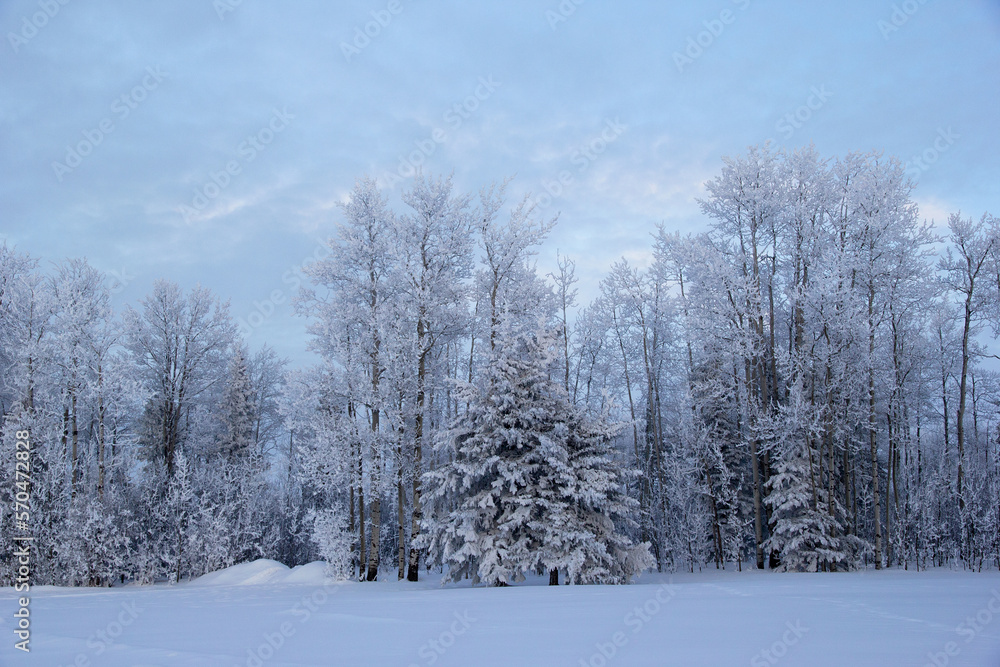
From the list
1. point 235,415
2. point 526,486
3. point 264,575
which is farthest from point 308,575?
point 235,415

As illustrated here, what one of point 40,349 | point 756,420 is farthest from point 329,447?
point 756,420

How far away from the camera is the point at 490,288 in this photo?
1803 centimetres

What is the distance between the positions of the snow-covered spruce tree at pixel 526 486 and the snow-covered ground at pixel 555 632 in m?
5.13

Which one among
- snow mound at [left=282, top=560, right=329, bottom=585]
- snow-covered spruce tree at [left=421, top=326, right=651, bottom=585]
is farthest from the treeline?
snow-covered spruce tree at [left=421, top=326, right=651, bottom=585]

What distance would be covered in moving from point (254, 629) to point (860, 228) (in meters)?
18.7

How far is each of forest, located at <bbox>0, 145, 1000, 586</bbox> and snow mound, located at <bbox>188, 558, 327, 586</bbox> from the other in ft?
2.96

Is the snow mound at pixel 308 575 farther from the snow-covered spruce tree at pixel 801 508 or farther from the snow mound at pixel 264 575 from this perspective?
the snow-covered spruce tree at pixel 801 508

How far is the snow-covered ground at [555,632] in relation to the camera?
4.40 meters

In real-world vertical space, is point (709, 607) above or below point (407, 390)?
below

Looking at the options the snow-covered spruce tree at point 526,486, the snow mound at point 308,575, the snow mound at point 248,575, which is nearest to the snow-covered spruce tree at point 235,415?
the snow mound at point 248,575

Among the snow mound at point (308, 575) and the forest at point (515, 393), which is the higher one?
the forest at point (515, 393)

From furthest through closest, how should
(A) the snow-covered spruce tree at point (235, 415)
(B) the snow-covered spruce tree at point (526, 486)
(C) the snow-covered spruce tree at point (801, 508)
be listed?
1. (A) the snow-covered spruce tree at point (235, 415)
2. (C) the snow-covered spruce tree at point (801, 508)
3. (B) the snow-covered spruce tree at point (526, 486)

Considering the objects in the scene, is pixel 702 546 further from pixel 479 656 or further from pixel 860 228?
pixel 479 656

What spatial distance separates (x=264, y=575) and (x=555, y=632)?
1435 centimetres
